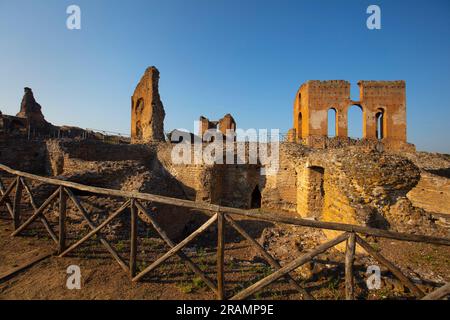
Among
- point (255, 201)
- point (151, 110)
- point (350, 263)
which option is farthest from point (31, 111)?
point (350, 263)

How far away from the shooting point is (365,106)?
773 inches

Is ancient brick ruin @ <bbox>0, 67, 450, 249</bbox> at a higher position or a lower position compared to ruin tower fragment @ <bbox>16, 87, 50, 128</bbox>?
lower

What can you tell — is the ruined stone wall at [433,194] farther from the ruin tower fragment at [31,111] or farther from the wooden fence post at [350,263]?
the ruin tower fragment at [31,111]

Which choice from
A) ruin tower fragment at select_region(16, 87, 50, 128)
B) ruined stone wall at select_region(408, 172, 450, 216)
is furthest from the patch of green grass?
ruin tower fragment at select_region(16, 87, 50, 128)

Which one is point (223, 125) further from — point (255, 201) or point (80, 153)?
point (80, 153)

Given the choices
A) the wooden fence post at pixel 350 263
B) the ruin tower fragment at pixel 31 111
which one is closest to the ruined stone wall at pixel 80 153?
the wooden fence post at pixel 350 263

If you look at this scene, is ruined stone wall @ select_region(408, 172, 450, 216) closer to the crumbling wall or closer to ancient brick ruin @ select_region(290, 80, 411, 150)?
ancient brick ruin @ select_region(290, 80, 411, 150)

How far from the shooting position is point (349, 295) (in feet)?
7.89

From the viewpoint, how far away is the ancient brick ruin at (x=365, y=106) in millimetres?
19297

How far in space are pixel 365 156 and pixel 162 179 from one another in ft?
24.3

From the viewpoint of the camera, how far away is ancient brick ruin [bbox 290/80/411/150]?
760 inches

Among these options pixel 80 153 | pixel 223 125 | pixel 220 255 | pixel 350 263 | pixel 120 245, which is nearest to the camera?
pixel 350 263
